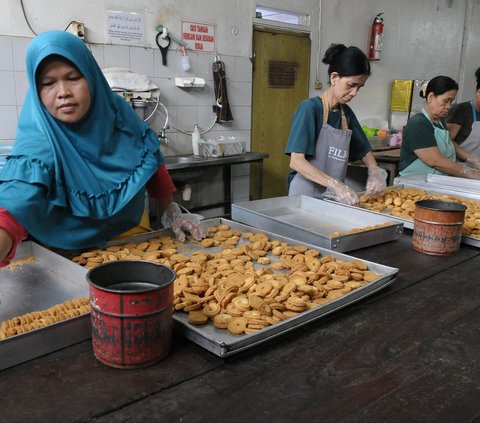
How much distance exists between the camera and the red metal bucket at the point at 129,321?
3.04 ft

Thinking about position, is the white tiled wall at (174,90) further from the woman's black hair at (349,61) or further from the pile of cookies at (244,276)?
the pile of cookies at (244,276)

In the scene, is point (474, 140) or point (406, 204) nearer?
point (406, 204)

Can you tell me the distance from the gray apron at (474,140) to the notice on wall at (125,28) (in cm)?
293

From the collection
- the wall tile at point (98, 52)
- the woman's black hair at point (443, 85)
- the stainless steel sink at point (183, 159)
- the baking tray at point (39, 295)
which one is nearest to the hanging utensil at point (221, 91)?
the stainless steel sink at point (183, 159)

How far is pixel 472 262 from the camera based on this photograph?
1771 millimetres

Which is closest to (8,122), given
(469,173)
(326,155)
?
(326,155)

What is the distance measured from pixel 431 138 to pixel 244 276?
2.41 meters

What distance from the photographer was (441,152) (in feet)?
11.7

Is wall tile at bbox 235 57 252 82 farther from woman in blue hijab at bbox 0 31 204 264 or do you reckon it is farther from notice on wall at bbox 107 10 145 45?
woman in blue hijab at bbox 0 31 204 264

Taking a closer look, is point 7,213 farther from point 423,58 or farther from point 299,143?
point 423,58

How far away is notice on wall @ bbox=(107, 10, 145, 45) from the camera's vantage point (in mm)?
3939

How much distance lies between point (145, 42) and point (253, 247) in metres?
3.12

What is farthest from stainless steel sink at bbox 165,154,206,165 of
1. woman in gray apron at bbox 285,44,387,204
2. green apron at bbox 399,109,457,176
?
green apron at bbox 399,109,457,176

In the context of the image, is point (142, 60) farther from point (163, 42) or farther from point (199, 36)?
point (199, 36)
